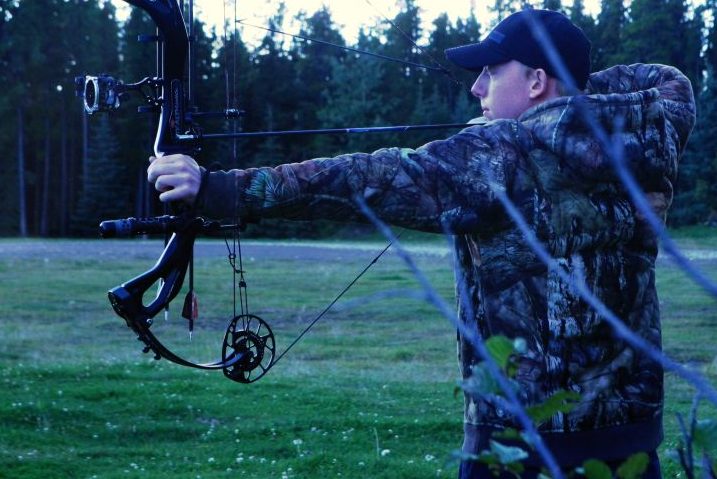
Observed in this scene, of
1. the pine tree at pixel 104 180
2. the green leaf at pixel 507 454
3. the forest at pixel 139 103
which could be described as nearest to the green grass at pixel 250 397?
the green leaf at pixel 507 454

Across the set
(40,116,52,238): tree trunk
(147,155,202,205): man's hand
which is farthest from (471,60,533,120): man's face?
(40,116,52,238): tree trunk

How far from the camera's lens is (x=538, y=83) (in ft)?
8.80

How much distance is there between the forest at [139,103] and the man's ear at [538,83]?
82.2ft

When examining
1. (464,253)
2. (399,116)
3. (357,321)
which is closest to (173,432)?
(464,253)

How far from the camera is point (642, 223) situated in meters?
2.68

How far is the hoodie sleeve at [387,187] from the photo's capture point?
2.42 m

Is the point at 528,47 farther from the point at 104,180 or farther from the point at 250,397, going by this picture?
the point at 104,180

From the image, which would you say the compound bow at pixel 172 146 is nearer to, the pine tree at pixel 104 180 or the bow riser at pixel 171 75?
the bow riser at pixel 171 75

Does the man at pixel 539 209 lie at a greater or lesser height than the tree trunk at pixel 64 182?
lesser

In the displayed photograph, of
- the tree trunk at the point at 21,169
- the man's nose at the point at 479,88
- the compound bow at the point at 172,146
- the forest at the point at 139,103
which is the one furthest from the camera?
the tree trunk at the point at 21,169

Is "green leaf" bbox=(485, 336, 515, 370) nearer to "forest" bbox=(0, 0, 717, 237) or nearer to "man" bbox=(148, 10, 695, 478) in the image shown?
"man" bbox=(148, 10, 695, 478)

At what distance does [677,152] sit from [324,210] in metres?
0.90

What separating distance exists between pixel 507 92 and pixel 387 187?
0.44m

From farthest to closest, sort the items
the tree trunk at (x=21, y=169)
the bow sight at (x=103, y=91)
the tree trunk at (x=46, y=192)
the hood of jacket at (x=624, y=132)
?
the tree trunk at (x=46, y=192), the tree trunk at (x=21, y=169), the bow sight at (x=103, y=91), the hood of jacket at (x=624, y=132)
